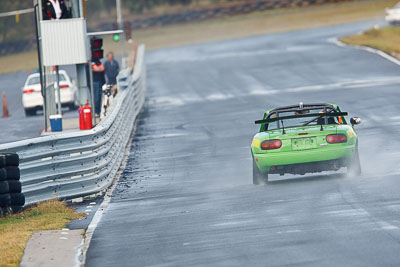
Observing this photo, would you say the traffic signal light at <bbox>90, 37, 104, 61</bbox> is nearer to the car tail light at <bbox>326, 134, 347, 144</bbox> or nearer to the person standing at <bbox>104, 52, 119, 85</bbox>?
the person standing at <bbox>104, 52, 119, 85</bbox>

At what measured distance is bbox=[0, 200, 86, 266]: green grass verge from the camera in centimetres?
1085

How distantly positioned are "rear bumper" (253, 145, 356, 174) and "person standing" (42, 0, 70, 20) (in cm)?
1621

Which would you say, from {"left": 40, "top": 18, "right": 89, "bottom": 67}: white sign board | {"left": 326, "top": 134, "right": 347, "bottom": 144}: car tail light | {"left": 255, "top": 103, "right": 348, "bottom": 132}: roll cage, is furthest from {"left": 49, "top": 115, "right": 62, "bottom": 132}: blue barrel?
{"left": 326, "top": 134, "right": 347, "bottom": 144}: car tail light

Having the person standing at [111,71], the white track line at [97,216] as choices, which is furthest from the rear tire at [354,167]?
the person standing at [111,71]

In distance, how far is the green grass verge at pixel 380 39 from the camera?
1889 inches

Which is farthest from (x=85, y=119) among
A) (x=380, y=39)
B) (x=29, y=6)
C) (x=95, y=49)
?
(x=29, y=6)

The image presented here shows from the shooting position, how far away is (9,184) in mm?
14281

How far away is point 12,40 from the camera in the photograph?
80.4 m

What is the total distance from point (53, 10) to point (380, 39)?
27341 mm

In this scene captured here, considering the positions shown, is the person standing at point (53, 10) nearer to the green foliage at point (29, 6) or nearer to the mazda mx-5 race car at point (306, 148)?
the mazda mx-5 race car at point (306, 148)

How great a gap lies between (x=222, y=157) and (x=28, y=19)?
217ft

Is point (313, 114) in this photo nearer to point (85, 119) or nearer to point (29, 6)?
point (85, 119)

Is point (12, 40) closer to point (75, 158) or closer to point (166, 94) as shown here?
point (166, 94)

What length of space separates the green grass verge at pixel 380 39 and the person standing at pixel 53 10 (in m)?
20.0
